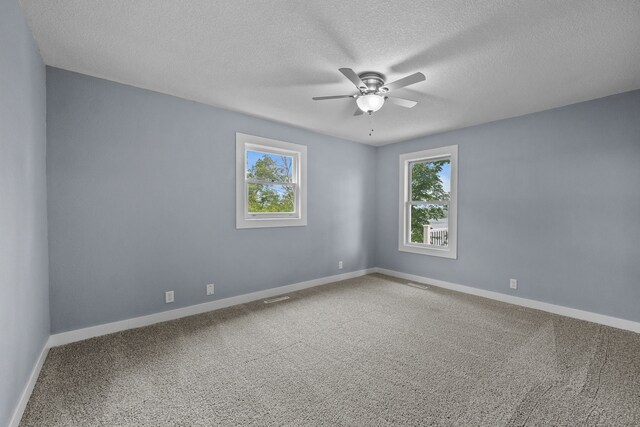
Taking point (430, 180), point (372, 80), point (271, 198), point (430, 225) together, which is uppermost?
point (372, 80)

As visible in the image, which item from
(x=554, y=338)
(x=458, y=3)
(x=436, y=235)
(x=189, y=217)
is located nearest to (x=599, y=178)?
(x=554, y=338)

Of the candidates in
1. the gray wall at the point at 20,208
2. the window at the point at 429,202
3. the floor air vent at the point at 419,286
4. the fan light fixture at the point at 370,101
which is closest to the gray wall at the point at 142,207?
the gray wall at the point at 20,208

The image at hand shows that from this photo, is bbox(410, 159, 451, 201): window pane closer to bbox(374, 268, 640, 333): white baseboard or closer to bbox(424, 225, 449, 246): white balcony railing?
bbox(424, 225, 449, 246): white balcony railing

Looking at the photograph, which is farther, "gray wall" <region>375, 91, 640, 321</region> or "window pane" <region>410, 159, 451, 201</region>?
"window pane" <region>410, 159, 451, 201</region>

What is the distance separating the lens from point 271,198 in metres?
4.13

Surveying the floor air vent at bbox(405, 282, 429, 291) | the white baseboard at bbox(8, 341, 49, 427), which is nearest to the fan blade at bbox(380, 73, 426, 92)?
the floor air vent at bbox(405, 282, 429, 291)

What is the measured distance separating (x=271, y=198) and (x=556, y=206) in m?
3.54

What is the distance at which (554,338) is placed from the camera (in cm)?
275

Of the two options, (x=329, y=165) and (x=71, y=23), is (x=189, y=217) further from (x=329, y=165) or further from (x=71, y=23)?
(x=329, y=165)

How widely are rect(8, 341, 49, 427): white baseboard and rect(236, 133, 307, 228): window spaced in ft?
6.76

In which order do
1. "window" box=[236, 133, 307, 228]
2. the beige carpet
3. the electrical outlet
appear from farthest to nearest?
"window" box=[236, 133, 307, 228] < the electrical outlet < the beige carpet

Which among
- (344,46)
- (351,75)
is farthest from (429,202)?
(344,46)

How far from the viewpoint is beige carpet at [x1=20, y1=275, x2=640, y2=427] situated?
5.65 feet

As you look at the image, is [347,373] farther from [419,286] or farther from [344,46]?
[419,286]
